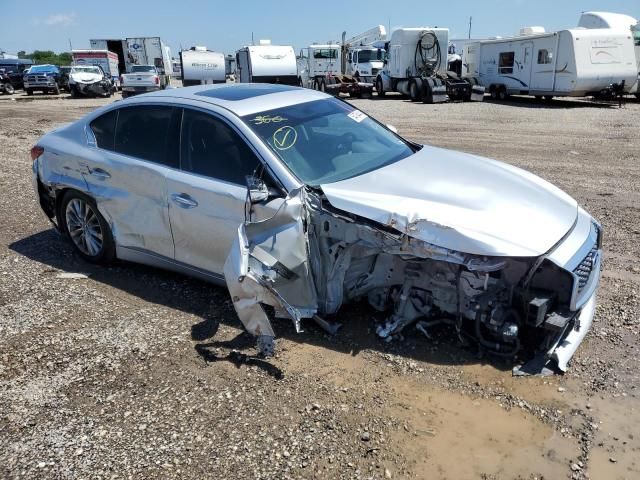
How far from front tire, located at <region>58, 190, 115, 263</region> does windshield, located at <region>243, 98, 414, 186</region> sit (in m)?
1.84

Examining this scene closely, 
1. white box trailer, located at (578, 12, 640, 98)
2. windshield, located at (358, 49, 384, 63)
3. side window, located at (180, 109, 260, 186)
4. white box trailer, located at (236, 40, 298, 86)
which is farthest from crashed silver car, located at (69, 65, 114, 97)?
side window, located at (180, 109, 260, 186)

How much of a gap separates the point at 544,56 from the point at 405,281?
20.8m

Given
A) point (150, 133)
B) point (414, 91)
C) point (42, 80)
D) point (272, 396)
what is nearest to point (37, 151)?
point (150, 133)

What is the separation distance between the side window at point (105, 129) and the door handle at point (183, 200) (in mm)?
1043

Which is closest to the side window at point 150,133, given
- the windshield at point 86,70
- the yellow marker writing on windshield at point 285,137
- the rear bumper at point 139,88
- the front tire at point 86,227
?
the front tire at point 86,227

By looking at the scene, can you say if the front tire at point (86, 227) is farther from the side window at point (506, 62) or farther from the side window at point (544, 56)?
the side window at point (506, 62)

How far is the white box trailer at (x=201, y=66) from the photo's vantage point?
29.0 m

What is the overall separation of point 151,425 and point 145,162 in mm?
2214

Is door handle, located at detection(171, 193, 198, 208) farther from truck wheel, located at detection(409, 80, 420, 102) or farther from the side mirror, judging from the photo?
truck wheel, located at detection(409, 80, 420, 102)

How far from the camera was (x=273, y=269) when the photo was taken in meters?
3.39

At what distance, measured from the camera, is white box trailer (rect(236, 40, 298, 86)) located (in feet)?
90.4

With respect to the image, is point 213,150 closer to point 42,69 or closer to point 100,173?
point 100,173

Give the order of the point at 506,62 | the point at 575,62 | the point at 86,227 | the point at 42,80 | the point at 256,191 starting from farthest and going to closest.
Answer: the point at 42,80 → the point at 506,62 → the point at 575,62 → the point at 86,227 → the point at 256,191

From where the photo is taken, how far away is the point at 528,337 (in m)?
3.41
